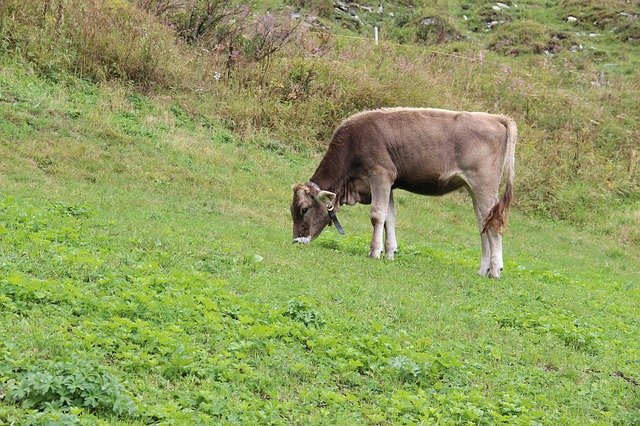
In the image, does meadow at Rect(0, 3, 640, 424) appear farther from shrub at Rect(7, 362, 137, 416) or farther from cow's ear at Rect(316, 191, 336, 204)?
cow's ear at Rect(316, 191, 336, 204)

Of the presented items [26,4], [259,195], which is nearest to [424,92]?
Answer: [259,195]

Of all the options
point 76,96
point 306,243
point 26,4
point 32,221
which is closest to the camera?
point 32,221

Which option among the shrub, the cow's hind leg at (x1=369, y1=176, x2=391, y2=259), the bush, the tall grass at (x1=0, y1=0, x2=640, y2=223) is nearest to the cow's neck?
the cow's hind leg at (x1=369, y1=176, x2=391, y2=259)

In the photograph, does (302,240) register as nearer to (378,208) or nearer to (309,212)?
(309,212)

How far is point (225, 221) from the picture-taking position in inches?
570

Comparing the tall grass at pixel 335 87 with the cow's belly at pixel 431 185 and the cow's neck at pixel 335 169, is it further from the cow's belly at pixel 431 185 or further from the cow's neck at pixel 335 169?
the cow's belly at pixel 431 185

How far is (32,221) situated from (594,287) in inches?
364

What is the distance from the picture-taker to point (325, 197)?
1362cm

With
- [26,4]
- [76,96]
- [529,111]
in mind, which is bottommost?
[529,111]

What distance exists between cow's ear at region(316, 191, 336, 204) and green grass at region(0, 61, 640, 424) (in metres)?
0.74

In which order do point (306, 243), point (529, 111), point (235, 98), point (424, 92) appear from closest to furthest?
1. point (306, 243)
2. point (235, 98)
3. point (424, 92)
4. point (529, 111)

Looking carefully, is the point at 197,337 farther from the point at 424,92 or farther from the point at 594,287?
the point at 424,92

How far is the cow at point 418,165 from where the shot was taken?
44.4 ft

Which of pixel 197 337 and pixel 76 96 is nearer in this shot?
pixel 197 337
